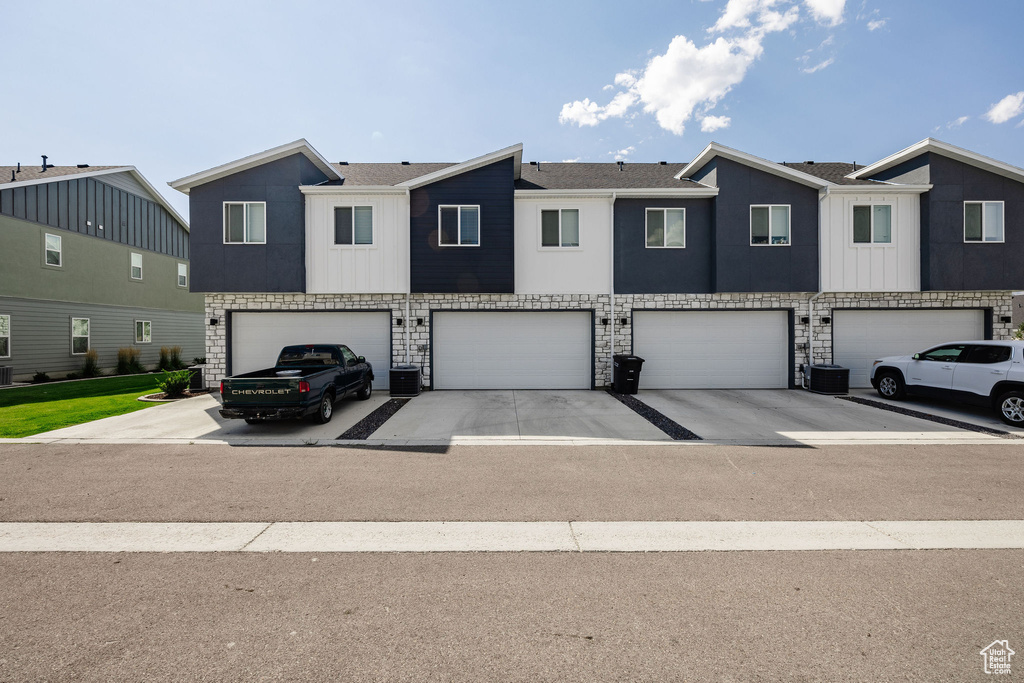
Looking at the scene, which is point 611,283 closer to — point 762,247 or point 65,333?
point 762,247

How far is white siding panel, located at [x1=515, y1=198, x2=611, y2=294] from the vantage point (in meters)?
14.1

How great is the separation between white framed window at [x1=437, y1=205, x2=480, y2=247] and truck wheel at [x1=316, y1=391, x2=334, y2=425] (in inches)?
231

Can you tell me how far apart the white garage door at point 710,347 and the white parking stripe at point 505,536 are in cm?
974

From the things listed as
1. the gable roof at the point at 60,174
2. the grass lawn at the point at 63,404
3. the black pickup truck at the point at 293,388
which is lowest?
the grass lawn at the point at 63,404

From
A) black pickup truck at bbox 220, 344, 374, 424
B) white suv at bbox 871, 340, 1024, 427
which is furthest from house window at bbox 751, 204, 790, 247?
black pickup truck at bbox 220, 344, 374, 424

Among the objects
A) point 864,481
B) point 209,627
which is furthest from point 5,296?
point 864,481

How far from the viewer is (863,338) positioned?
1445 cm

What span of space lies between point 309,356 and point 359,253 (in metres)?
3.98

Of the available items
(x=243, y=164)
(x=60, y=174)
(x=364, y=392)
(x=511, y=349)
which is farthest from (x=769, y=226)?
(x=60, y=174)

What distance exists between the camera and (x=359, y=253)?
45.2 feet

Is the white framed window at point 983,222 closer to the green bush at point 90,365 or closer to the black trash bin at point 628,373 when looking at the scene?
the black trash bin at point 628,373

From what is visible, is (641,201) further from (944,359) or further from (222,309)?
(222,309)

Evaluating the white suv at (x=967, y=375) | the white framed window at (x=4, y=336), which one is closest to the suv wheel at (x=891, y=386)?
the white suv at (x=967, y=375)

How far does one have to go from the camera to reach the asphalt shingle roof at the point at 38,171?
62.6ft
